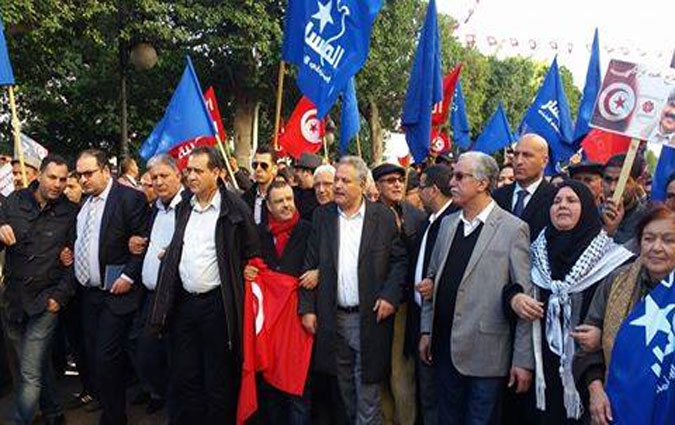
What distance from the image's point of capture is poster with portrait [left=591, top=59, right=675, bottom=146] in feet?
13.3

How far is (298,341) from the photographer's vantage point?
4.82m

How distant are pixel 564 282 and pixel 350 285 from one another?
145 centimetres

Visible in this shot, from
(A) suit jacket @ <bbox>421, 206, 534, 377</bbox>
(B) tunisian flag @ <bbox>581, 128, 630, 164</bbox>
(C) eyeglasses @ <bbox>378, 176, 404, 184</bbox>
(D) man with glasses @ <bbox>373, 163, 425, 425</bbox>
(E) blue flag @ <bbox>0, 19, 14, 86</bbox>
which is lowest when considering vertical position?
(D) man with glasses @ <bbox>373, 163, 425, 425</bbox>

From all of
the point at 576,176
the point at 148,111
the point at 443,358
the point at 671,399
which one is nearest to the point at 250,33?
the point at 148,111

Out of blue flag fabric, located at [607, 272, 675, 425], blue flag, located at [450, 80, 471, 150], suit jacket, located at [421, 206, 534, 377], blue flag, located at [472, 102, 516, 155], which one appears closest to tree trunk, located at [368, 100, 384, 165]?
blue flag, located at [450, 80, 471, 150]

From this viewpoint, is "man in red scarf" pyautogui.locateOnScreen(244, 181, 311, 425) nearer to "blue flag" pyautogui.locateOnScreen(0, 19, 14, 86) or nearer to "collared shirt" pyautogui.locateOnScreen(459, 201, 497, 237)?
"collared shirt" pyautogui.locateOnScreen(459, 201, 497, 237)

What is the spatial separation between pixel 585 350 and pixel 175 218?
2993mm

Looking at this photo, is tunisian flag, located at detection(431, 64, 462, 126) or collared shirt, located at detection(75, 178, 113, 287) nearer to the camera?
collared shirt, located at detection(75, 178, 113, 287)

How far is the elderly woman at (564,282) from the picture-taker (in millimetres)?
3584

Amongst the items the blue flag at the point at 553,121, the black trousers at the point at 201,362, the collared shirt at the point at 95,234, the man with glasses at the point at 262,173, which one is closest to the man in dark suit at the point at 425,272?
the black trousers at the point at 201,362

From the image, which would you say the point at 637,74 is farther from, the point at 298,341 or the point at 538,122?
the point at 538,122

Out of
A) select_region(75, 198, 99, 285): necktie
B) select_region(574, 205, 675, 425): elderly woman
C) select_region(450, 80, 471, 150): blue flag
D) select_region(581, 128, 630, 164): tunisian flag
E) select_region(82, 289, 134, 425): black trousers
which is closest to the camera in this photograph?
select_region(574, 205, 675, 425): elderly woman

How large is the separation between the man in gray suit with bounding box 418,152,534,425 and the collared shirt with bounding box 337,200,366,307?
0.63 meters

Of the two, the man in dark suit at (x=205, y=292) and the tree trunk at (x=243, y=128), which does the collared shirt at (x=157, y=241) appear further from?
the tree trunk at (x=243, y=128)
